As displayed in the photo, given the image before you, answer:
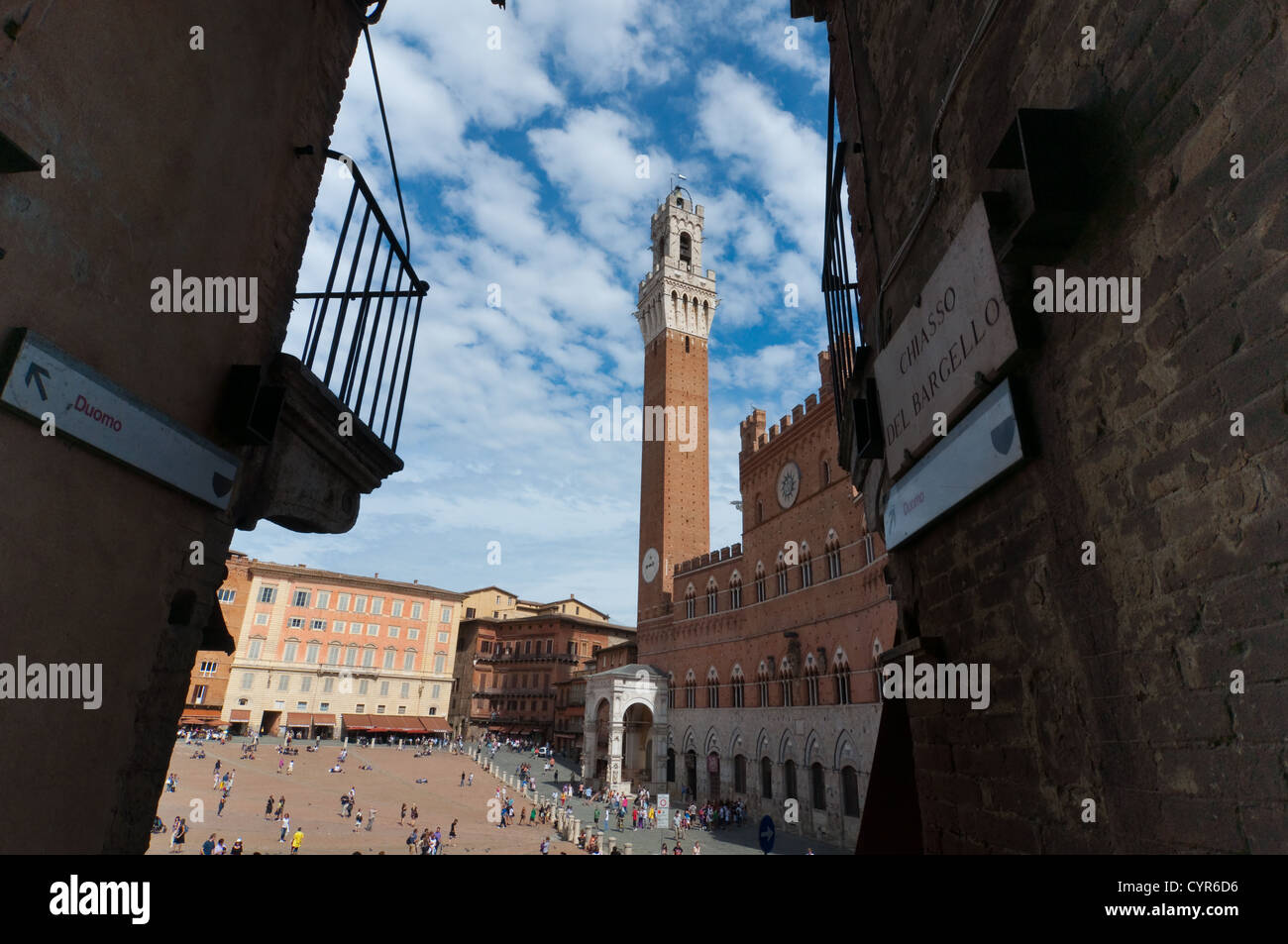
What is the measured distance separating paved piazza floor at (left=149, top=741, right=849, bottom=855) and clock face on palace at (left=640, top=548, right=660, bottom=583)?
546 inches

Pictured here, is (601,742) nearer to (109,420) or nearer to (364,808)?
(364,808)

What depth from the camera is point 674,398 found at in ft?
166

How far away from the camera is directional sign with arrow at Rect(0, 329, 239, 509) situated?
3314 mm

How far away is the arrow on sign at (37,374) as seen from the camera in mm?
3314

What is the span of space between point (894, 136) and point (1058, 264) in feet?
8.90

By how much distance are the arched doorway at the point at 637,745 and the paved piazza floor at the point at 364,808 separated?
4710 mm

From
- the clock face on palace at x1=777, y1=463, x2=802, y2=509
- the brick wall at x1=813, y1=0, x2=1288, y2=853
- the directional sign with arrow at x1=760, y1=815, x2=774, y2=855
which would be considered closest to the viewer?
the brick wall at x1=813, y1=0, x2=1288, y2=853
